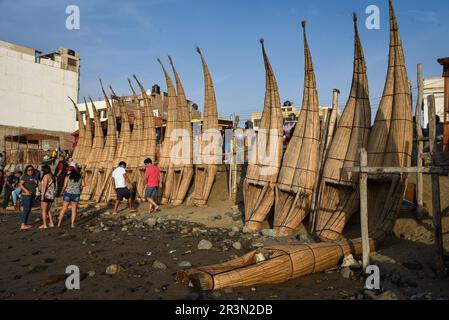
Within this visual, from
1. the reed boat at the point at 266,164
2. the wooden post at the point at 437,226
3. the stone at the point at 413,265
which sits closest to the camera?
the wooden post at the point at 437,226

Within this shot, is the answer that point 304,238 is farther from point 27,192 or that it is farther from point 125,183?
point 27,192

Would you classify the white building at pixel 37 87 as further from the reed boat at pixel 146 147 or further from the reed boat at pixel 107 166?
the reed boat at pixel 146 147

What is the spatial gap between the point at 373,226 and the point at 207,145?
21.7ft

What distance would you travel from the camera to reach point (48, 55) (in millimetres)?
40781

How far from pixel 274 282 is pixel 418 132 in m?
4.62

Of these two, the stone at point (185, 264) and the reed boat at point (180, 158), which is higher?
the reed boat at point (180, 158)

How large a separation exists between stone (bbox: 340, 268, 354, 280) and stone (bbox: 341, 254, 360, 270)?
0.33 ft

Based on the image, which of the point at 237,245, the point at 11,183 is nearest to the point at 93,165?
the point at 11,183

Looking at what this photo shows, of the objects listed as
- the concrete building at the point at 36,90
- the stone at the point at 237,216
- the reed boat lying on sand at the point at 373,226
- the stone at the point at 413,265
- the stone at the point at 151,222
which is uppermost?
the concrete building at the point at 36,90

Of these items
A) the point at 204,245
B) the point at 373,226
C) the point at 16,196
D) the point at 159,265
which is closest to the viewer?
the point at 159,265

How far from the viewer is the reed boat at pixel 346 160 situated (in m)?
7.67

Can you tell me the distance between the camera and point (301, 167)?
880cm

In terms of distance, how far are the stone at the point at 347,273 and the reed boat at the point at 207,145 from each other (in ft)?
22.8

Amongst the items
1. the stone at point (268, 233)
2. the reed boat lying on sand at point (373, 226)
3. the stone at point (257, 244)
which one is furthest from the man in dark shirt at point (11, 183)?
the reed boat lying on sand at point (373, 226)
